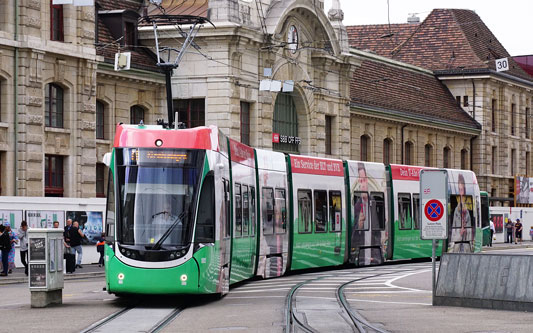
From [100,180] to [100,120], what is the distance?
259 cm

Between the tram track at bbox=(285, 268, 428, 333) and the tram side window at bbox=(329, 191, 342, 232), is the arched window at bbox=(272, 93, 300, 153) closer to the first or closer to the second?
the tram side window at bbox=(329, 191, 342, 232)

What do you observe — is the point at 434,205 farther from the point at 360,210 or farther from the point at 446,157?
the point at 446,157

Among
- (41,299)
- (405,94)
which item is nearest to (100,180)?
(41,299)

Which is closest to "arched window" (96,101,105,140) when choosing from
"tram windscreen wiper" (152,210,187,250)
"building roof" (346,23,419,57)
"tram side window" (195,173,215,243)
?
"tram side window" (195,173,215,243)

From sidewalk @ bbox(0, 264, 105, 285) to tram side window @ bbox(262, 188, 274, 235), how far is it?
710 cm

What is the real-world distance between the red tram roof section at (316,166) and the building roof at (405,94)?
3223 centimetres

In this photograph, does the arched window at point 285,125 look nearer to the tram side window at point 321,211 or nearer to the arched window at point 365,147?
the arched window at point 365,147

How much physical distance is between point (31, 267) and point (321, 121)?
40.0 m

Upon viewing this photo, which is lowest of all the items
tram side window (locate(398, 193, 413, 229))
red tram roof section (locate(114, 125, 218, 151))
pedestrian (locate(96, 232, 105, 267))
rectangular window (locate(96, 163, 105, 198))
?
pedestrian (locate(96, 232, 105, 267))

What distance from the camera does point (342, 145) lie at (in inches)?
2502

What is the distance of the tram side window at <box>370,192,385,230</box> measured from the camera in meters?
37.0

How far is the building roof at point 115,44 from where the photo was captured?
159 ft

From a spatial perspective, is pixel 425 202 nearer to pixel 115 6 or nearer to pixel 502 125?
pixel 115 6

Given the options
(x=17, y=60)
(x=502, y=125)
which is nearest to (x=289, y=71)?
(x=17, y=60)
